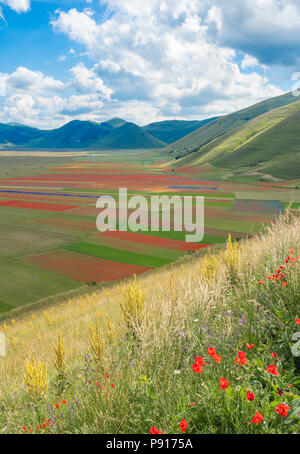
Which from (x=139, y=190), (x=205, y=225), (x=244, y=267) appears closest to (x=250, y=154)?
(x=139, y=190)

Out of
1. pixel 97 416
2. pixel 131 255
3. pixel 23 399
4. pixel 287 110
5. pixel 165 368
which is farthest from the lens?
pixel 287 110

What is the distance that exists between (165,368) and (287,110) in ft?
740

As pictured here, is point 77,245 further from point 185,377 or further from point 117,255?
point 185,377

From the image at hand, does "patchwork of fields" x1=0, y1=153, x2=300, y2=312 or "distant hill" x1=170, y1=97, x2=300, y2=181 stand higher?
"distant hill" x1=170, y1=97, x2=300, y2=181

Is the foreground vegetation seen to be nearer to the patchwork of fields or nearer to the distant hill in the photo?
the patchwork of fields

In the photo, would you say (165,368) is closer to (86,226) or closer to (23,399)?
(23,399)

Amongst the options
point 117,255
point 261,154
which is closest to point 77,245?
point 117,255

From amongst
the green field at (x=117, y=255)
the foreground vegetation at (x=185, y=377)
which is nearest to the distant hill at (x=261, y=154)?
the green field at (x=117, y=255)

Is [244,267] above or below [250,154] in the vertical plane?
below

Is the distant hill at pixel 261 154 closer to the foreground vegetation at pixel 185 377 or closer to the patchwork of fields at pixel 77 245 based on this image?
the patchwork of fields at pixel 77 245

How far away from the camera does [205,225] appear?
1665 inches

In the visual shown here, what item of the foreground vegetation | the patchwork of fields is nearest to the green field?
the patchwork of fields
